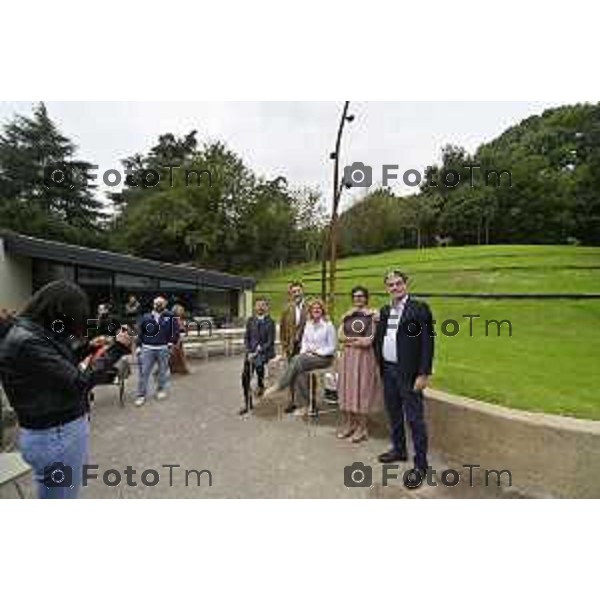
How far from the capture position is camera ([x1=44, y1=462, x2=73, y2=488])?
2.91m

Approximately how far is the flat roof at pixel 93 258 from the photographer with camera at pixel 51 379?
12221 mm

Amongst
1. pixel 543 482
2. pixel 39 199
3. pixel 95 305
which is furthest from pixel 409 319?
pixel 39 199

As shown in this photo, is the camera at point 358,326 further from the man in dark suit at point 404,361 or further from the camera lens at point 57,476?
the camera lens at point 57,476

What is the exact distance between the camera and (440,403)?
518cm

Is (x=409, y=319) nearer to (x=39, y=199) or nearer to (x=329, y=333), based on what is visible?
(x=329, y=333)

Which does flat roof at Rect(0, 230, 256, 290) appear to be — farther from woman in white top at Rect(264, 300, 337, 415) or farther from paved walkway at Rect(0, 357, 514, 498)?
woman in white top at Rect(264, 300, 337, 415)

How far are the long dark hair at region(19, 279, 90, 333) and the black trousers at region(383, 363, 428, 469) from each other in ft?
9.49

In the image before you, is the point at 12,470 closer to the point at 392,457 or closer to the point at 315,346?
the point at 392,457

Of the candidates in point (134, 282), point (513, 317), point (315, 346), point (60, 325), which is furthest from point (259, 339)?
point (513, 317)

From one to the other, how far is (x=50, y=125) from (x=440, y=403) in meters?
48.6

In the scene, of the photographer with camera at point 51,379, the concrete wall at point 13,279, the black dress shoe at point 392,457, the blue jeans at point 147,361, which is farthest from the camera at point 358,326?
A: the concrete wall at point 13,279

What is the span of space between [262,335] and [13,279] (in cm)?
972

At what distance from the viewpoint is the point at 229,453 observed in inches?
214

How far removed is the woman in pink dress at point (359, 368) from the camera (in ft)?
18.4
